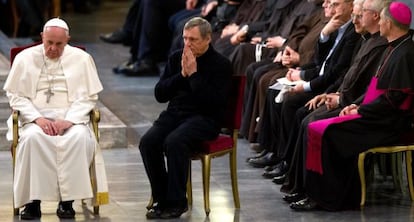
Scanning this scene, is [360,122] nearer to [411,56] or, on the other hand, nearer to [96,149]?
[411,56]

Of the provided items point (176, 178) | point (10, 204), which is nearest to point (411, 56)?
point (176, 178)

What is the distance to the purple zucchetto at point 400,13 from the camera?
8.44 metres

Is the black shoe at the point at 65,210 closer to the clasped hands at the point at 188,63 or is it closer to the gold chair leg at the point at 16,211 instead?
the gold chair leg at the point at 16,211

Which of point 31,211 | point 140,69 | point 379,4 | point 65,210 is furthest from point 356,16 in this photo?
point 140,69

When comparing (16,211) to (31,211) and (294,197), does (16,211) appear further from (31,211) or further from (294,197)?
(294,197)

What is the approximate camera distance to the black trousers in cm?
826

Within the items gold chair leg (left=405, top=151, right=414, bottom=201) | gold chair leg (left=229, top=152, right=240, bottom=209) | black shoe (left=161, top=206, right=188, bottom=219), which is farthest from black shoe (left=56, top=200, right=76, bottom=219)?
gold chair leg (left=405, top=151, right=414, bottom=201)

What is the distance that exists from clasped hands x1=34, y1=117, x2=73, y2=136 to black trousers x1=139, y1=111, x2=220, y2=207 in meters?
0.48

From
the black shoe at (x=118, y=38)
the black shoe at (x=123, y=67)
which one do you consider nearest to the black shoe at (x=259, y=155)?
the black shoe at (x=123, y=67)

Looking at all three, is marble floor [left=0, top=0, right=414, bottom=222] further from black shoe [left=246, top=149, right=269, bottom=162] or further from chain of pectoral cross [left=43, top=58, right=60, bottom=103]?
chain of pectoral cross [left=43, top=58, right=60, bottom=103]

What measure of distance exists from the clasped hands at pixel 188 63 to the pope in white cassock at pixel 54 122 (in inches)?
23.6

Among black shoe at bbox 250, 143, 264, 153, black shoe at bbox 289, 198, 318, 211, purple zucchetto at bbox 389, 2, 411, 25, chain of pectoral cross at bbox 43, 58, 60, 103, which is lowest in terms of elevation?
black shoe at bbox 250, 143, 264, 153

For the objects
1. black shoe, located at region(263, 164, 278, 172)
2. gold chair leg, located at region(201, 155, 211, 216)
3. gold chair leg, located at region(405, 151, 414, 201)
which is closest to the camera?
gold chair leg, located at region(201, 155, 211, 216)

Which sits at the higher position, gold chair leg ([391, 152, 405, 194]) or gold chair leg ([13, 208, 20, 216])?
gold chair leg ([391, 152, 405, 194])
